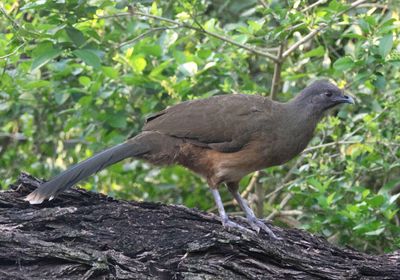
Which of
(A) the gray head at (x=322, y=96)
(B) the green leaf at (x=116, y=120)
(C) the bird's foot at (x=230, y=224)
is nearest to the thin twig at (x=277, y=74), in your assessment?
(A) the gray head at (x=322, y=96)

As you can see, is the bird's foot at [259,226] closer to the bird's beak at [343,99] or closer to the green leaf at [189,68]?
the bird's beak at [343,99]

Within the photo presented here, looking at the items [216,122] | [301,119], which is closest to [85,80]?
[216,122]

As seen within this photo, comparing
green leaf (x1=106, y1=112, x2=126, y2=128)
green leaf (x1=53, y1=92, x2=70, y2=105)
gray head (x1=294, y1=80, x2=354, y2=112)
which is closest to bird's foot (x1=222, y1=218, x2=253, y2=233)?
gray head (x1=294, y1=80, x2=354, y2=112)

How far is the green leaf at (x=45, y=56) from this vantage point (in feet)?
18.5

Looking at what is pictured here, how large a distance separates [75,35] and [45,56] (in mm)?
255

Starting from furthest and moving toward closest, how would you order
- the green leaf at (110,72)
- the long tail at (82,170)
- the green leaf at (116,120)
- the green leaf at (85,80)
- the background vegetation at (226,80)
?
1. the green leaf at (116,120)
2. the green leaf at (85,80)
3. the green leaf at (110,72)
4. the background vegetation at (226,80)
5. the long tail at (82,170)

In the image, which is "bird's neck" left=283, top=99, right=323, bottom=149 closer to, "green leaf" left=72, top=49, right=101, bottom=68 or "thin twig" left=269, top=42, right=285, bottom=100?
"thin twig" left=269, top=42, right=285, bottom=100

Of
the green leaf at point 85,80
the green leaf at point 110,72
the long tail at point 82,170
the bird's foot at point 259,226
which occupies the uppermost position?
the long tail at point 82,170

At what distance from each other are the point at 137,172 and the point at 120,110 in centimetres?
81

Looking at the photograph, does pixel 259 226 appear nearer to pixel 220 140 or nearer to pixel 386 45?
pixel 220 140

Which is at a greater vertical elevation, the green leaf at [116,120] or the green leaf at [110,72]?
the green leaf at [110,72]

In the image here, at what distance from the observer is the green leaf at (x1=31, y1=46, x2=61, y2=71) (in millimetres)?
5648

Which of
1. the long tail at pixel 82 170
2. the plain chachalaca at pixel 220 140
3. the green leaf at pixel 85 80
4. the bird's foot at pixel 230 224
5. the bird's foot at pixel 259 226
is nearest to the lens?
the long tail at pixel 82 170

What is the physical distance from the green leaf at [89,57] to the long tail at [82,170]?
0.73 meters
